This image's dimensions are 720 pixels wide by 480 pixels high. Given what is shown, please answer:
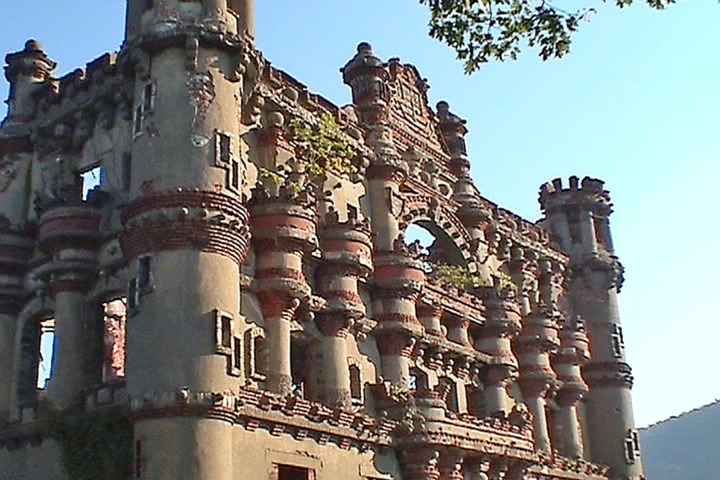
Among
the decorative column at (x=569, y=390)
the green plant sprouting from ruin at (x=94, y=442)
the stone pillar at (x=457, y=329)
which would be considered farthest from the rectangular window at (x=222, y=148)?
the decorative column at (x=569, y=390)

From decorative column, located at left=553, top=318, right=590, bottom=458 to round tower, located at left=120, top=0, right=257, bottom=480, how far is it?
17481 mm

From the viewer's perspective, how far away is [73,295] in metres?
22.3

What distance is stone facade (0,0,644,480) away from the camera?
64.3 feet

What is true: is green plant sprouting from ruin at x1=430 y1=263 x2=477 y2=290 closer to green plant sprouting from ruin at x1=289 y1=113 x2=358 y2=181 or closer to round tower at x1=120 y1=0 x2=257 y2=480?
green plant sprouting from ruin at x1=289 y1=113 x2=358 y2=181

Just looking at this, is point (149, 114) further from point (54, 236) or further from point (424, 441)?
point (424, 441)

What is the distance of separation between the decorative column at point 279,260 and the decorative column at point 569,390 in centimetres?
1582

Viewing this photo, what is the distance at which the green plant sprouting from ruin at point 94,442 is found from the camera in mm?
19469

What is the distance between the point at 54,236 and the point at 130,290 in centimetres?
352

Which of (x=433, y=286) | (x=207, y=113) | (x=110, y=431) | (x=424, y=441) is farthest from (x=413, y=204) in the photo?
(x=110, y=431)

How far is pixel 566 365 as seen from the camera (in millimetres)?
36188

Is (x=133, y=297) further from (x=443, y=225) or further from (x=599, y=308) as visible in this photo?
(x=599, y=308)

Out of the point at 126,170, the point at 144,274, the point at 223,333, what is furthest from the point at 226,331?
the point at 126,170

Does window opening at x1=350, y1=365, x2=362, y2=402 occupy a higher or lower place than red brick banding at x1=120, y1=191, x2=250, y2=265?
lower

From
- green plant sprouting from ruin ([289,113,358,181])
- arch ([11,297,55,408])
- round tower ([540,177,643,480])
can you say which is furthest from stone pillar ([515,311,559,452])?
arch ([11,297,55,408])
